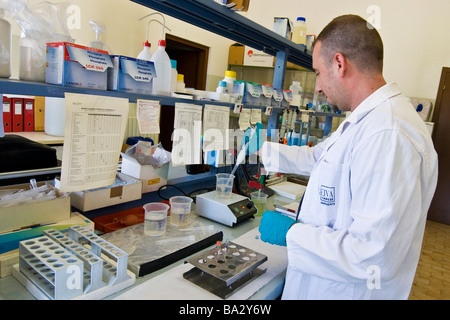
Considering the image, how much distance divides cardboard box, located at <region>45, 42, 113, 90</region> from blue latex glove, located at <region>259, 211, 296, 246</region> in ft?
2.41

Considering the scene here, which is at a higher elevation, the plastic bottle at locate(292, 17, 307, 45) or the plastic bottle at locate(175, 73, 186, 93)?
the plastic bottle at locate(292, 17, 307, 45)

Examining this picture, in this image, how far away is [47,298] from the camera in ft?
2.65

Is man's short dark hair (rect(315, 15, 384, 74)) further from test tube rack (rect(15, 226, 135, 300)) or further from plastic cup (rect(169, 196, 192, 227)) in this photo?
test tube rack (rect(15, 226, 135, 300))

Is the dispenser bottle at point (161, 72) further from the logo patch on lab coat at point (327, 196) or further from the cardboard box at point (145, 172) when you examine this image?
the logo patch on lab coat at point (327, 196)

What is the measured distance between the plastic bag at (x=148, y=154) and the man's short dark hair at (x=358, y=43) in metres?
0.99

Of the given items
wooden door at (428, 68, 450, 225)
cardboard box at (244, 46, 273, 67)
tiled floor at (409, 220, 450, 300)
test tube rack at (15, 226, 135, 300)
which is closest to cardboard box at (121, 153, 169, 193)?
→ test tube rack at (15, 226, 135, 300)

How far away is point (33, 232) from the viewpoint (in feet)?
3.30

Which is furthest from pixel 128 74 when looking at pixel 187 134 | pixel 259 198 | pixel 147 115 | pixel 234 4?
pixel 259 198

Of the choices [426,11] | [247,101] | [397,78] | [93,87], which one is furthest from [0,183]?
[426,11]

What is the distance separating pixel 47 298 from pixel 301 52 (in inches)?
77.9

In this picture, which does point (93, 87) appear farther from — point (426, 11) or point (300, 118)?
point (426, 11)

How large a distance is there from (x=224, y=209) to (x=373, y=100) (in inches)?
29.6

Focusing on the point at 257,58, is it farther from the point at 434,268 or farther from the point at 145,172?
the point at 145,172

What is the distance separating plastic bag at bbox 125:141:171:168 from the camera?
166 cm
